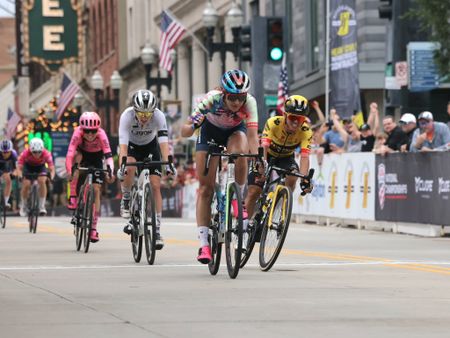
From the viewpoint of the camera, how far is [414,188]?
78.0 feet

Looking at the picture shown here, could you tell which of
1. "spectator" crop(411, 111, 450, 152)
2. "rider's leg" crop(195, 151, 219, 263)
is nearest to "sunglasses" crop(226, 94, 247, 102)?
"rider's leg" crop(195, 151, 219, 263)

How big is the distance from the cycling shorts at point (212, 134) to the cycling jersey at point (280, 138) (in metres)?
1.34

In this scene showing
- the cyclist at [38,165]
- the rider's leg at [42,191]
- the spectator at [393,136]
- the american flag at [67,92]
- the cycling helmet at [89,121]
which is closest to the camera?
the cycling helmet at [89,121]

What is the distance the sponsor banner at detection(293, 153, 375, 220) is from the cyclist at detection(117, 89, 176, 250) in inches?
370

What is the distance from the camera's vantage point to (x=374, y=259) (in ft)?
54.0

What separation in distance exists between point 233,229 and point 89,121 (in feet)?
20.3

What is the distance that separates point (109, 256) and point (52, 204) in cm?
5035

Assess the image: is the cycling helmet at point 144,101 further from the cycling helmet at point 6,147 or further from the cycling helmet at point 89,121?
the cycling helmet at point 6,147

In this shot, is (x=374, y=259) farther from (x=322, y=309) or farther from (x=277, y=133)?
(x=322, y=309)

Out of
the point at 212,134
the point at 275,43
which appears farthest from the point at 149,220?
the point at 275,43

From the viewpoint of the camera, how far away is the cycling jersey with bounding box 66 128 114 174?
19.2 metres

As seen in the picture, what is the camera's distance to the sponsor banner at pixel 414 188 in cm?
2253

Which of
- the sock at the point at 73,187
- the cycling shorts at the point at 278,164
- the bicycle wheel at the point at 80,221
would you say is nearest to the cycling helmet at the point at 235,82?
the cycling shorts at the point at 278,164

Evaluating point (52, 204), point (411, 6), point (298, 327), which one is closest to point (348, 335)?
point (298, 327)
